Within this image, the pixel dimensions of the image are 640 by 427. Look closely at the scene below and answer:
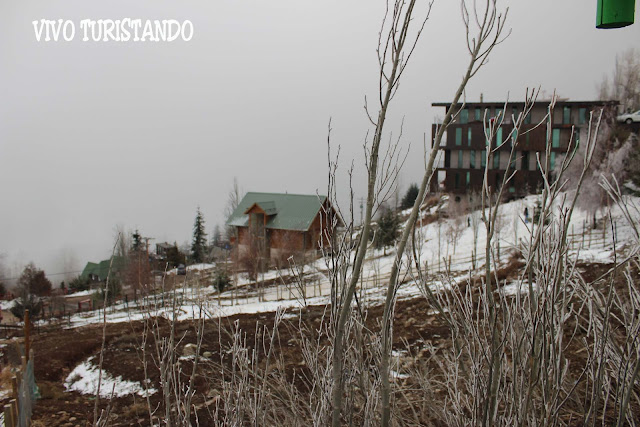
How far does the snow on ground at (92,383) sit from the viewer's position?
852 cm

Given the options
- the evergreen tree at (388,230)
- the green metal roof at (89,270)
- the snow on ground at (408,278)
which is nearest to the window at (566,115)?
the snow on ground at (408,278)

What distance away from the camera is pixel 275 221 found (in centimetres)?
3130

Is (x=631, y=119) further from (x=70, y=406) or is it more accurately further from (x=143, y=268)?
(x=70, y=406)

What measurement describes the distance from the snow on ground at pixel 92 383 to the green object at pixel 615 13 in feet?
26.9

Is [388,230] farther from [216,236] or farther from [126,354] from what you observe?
[216,236]

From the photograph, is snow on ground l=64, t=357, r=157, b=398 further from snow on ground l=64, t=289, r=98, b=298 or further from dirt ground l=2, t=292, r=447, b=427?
Answer: snow on ground l=64, t=289, r=98, b=298

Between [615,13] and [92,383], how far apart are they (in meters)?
10.5

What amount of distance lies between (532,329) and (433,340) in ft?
26.8

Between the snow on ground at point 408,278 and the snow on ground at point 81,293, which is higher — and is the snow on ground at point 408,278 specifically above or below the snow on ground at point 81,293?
above

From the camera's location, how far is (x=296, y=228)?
95.4 feet

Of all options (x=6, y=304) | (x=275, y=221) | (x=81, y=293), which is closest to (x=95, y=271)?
(x=81, y=293)

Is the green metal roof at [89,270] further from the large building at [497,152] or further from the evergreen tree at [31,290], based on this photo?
the large building at [497,152]

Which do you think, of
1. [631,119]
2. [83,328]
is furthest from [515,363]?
[631,119]

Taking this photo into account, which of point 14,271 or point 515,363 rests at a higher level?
point 515,363
